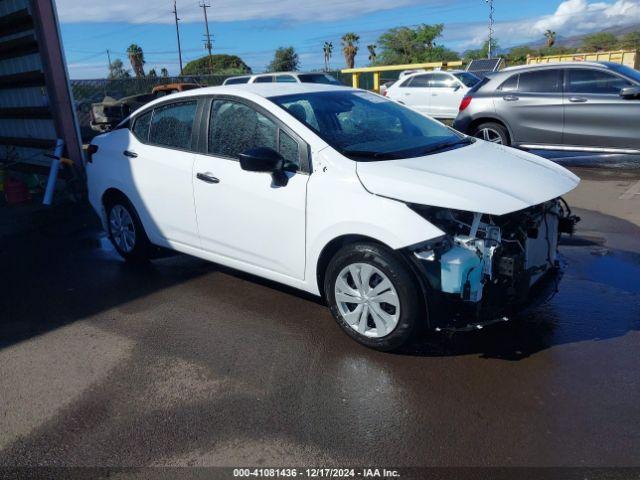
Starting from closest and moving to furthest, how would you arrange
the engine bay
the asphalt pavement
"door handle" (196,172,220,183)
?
the asphalt pavement < the engine bay < "door handle" (196,172,220,183)

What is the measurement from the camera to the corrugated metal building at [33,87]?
26.9ft

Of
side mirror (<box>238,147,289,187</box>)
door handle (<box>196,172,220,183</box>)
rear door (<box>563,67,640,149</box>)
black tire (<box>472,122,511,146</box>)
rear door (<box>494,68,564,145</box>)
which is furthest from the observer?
black tire (<box>472,122,511,146</box>)

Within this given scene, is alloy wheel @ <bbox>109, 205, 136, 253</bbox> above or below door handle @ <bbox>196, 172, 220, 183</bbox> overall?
below

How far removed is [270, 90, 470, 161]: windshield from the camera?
398 cm

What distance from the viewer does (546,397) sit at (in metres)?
3.17

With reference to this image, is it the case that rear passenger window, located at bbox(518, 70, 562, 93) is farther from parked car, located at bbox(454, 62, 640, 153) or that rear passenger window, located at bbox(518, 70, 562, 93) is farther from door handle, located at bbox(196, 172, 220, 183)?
door handle, located at bbox(196, 172, 220, 183)

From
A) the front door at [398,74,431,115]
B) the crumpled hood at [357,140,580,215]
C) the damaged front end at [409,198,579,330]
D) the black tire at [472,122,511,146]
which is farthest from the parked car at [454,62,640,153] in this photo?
the front door at [398,74,431,115]

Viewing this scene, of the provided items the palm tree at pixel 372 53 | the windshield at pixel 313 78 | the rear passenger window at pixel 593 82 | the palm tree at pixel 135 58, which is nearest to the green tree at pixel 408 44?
the palm tree at pixel 372 53

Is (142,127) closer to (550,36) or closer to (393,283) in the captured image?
(393,283)

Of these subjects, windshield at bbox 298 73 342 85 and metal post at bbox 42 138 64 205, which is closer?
metal post at bbox 42 138 64 205

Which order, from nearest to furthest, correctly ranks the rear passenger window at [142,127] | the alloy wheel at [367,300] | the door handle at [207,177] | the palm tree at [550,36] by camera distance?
the alloy wheel at [367,300]
the door handle at [207,177]
the rear passenger window at [142,127]
the palm tree at [550,36]

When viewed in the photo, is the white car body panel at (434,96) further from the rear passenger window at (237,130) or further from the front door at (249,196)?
the front door at (249,196)

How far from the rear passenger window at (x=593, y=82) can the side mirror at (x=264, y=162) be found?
23.2 ft

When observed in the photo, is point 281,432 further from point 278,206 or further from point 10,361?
point 10,361
